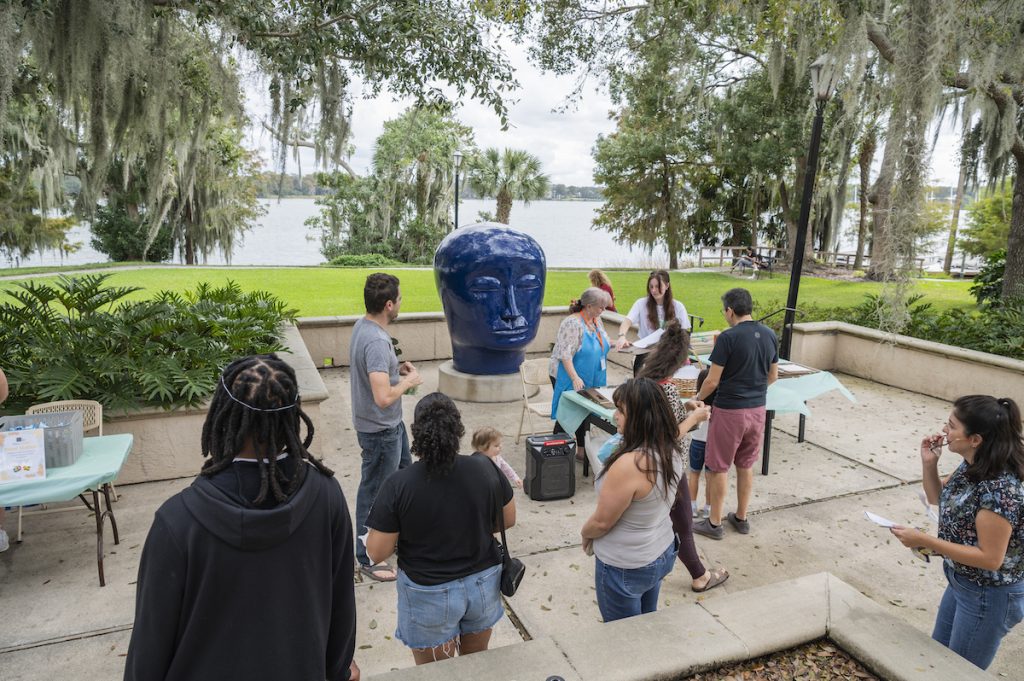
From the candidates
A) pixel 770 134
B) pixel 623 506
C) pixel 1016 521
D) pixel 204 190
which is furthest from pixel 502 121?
pixel 204 190

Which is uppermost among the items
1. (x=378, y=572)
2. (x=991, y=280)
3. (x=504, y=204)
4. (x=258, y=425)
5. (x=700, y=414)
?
(x=504, y=204)

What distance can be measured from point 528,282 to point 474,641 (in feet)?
18.0

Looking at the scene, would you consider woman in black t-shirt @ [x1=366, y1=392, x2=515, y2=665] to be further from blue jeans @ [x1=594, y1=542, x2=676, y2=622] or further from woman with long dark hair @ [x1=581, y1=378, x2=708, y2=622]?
blue jeans @ [x1=594, y1=542, x2=676, y2=622]

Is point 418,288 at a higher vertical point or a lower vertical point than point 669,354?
lower

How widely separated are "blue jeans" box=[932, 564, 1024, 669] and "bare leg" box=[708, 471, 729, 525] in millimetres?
2039

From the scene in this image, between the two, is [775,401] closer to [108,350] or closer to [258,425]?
[258,425]

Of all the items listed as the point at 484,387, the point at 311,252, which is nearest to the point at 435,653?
the point at 484,387

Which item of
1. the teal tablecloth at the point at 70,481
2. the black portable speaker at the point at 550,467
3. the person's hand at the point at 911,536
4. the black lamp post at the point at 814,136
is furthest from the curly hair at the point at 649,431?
the black lamp post at the point at 814,136

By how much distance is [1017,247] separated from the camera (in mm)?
10695

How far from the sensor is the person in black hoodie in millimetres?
1725

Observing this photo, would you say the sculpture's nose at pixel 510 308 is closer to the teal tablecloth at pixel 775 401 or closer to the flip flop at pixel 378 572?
the teal tablecloth at pixel 775 401

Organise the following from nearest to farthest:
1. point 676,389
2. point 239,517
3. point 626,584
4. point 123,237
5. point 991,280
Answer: point 239,517 → point 626,584 → point 676,389 → point 991,280 → point 123,237

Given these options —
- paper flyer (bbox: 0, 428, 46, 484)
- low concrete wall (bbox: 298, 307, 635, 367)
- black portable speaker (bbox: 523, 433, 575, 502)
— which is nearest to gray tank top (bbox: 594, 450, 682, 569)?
black portable speaker (bbox: 523, 433, 575, 502)

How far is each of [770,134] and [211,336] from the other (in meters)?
18.7
